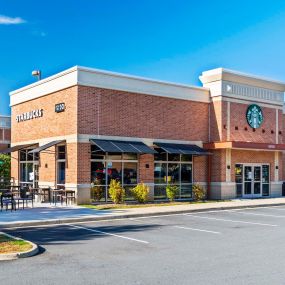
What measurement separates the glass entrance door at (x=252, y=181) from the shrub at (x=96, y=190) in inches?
393

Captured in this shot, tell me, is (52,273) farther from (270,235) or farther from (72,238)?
(270,235)

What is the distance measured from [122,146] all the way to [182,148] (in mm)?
4173

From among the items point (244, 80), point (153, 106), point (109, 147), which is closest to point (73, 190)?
point (109, 147)

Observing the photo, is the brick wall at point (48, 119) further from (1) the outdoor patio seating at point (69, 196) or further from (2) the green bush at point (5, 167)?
(2) the green bush at point (5, 167)

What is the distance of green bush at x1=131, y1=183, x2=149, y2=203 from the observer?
75.6ft

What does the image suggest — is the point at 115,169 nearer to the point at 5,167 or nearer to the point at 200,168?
the point at 200,168

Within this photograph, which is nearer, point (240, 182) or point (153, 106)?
point (153, 106)

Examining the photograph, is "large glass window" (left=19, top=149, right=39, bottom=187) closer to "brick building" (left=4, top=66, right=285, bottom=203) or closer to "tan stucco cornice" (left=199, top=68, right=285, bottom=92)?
"brick building" (left=4, top=66, right=285, bottom=203)

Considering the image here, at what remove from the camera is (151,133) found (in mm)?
24734

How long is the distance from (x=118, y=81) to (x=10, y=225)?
10.8 m

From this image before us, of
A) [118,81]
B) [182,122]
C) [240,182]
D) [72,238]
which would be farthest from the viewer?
[240,182]

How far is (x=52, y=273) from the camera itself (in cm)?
834

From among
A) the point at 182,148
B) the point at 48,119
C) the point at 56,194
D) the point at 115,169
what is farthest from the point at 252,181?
the point at 48,119

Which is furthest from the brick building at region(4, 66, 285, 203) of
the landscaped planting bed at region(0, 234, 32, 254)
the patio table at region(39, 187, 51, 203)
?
the landscaped planting bed at region(0, 234, 32, 254)
